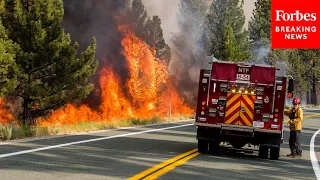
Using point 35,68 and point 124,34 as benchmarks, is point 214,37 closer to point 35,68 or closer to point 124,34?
point 124,34

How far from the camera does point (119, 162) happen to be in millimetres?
10695

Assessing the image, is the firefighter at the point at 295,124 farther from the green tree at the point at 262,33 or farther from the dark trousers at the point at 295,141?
the green tree at the point at 262,33

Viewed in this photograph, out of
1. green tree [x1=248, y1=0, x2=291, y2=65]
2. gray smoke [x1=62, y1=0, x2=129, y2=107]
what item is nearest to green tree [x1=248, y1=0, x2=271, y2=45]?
green tree [x1=248, y1=0, x2=291, y2=65]

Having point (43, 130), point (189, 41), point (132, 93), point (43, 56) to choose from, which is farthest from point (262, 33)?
point (43, 130)

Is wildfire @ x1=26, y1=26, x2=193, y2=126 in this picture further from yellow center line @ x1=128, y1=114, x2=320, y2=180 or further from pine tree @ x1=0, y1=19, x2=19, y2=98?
yellow center line @ x1=128, y1=114, x2=320, y2=180

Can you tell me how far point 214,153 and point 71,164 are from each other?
5027 millimetres

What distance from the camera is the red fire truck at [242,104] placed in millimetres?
12867

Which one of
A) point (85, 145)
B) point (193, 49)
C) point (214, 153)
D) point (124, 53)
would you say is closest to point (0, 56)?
point (85, 145)

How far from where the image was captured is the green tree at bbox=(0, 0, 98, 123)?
23609mm

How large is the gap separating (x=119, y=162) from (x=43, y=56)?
48.0 ft

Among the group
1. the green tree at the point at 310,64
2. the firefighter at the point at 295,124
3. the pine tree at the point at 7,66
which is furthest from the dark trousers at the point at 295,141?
the green tree at the point at 310,64

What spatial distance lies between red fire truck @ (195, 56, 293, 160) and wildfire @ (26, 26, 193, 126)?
1470 centimetres

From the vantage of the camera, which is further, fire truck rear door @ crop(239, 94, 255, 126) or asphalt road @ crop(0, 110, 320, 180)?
fire truck rear door @ crop(239, 94, 255, 126)

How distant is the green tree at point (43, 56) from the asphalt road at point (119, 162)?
9664mm
